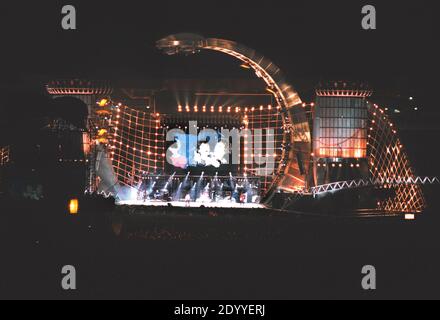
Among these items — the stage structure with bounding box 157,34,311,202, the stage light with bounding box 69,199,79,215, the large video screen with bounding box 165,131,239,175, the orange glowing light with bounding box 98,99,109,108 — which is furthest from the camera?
the large video screen with bounding box 165,131,239,175

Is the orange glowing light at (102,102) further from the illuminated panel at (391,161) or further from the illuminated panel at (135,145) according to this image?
the illuminated panel at (391,161)

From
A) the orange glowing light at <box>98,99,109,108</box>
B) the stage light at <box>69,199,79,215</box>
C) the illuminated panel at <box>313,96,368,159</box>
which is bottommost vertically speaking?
the stage light at <box>69,199,79,215</box>

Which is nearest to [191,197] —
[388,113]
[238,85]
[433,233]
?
[238,85]

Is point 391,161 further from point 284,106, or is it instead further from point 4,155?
point 4,155

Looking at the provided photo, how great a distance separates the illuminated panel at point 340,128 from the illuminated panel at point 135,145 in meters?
4.30

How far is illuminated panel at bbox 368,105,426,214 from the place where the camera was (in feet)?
45.4

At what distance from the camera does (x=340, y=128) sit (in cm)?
1383

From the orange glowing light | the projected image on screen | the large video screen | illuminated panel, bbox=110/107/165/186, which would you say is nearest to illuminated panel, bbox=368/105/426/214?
the large video screen

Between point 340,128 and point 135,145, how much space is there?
517 centimetres

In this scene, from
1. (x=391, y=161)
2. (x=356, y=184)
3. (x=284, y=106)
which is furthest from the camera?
(x=391, y=161)

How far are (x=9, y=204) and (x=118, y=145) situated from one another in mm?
3747

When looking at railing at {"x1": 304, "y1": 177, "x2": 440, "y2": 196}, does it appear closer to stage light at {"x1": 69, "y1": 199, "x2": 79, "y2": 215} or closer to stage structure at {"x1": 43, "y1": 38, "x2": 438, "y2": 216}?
stage structure at {"x1": 43, "y1": 38, "x2": 438, "y2": 216}

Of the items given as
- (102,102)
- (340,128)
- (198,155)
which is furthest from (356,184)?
(102,102)

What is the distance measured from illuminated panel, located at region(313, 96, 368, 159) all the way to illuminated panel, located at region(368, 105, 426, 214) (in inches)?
9.7
